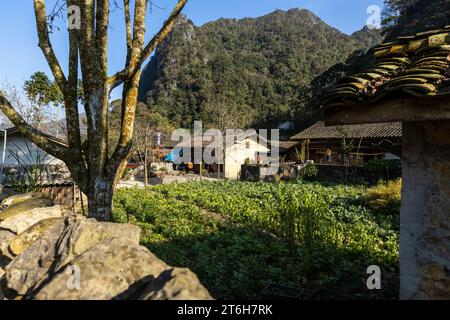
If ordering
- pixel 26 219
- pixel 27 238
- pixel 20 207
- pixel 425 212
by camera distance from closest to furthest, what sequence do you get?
pixel 425 212 < pixel 27 238 < pixel 26 219 < pixel 20 207

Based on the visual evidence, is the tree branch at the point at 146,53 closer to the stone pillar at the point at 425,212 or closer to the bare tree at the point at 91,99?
the bare tree at the point at 91,99

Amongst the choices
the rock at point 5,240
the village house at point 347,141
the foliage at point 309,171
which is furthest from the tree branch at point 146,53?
the village house at point 347,141

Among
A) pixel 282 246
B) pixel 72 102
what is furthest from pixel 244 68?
pixel 72 102

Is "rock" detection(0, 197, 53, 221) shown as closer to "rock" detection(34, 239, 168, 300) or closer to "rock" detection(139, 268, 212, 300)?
"rock" detection(34, 239, 168, 300)

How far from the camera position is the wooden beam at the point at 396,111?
2.20m

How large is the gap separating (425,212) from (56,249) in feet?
10.9

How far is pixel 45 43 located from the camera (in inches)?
167

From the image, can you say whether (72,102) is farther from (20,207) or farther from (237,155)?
(237,155)

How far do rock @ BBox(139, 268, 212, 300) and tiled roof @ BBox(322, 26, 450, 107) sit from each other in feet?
6.28

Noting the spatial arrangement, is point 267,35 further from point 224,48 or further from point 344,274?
point 344,274

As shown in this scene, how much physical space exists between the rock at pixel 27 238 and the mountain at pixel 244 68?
4316cm

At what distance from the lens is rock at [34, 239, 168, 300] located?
70.4 inches

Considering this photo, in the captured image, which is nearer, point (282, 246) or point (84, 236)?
point (84, 236)
